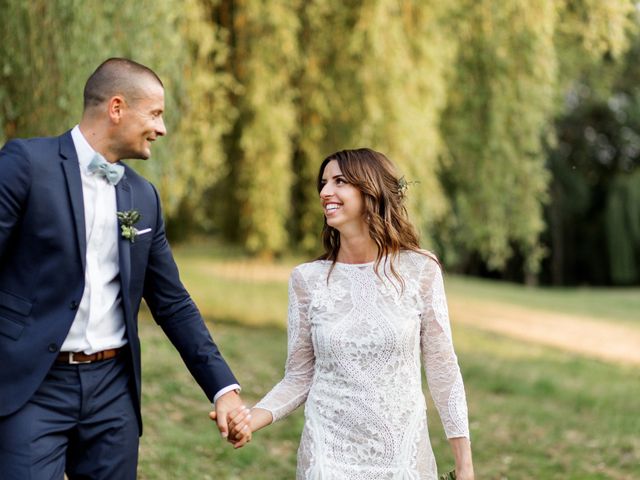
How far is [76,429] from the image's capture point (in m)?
2.57

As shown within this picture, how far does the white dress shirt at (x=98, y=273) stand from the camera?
101 inches

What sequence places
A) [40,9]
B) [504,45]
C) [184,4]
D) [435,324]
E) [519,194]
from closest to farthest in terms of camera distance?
1. [435,324]
2. [40,9]
3. [184,4]
4. [504,45]
5. [519,194]

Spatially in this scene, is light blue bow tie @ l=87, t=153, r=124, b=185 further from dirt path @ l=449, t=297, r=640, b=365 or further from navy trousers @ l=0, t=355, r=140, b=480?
dirt path @ l=449, t=297, r=640, b=365

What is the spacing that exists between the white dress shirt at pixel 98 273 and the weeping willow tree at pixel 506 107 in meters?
6.50

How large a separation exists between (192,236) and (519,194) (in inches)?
212

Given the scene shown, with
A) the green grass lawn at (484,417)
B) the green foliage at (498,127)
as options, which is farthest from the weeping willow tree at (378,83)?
the green grass lawn at (484,417)

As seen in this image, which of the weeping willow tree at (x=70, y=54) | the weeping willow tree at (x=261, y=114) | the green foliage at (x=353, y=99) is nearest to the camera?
the weeping willow tree at (x=70, y=54)

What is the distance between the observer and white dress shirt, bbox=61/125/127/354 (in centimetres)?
256

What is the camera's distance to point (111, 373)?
2.63m

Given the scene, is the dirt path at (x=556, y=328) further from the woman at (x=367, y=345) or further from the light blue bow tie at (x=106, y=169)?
the light blue bow tie at (x=106, y=169)

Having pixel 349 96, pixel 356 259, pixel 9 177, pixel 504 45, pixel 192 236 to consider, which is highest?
pixel 504 45

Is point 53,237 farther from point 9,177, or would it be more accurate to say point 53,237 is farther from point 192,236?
point 192,236

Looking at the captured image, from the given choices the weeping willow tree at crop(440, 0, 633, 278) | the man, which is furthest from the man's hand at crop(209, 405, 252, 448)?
the weeping willow tree at crop(440, 0, 633, 278)

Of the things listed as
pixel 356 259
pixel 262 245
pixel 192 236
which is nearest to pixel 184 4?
pixel 262 245
